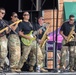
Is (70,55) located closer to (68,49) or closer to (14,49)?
(68,49)

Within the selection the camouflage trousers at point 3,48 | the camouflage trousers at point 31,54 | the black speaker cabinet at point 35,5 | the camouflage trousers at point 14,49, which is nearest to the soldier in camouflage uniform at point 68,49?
the camouflage trousers at point 31,54

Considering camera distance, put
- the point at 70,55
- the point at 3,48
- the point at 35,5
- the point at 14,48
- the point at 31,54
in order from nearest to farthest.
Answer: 1. the point at 3,48
2. the point at 14,48
3. the point at 31,54
4. the point at 70,55
5. the point at 35,5

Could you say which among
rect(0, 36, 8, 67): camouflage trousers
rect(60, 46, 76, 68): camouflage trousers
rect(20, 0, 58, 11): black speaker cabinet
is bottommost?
rect(60, 46, 76, 68): camouflage trousers

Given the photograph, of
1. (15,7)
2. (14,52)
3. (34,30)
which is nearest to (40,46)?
(34,30)

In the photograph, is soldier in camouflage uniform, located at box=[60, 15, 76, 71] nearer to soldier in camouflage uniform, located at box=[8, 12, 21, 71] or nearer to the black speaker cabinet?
the black speaker cabinet

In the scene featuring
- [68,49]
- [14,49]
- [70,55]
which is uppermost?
[14,49]

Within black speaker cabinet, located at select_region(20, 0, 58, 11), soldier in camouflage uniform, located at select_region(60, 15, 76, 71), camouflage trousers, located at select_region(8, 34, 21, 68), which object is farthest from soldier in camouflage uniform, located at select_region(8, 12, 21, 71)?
black speaker cabinet, located at select_region(20, 0, 58, 11)

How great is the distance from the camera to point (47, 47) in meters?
11.6

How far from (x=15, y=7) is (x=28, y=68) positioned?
3394 millimetres

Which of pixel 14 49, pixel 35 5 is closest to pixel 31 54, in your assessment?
pixel 14 49

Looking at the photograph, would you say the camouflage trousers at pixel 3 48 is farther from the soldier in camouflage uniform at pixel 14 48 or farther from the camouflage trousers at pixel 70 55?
the camouflage trousers at pixel 70 55

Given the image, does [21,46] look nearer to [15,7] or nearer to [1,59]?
[1,59]

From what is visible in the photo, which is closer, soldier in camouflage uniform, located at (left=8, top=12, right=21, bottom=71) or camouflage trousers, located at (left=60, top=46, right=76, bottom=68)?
soldier in camouflage uniform, located at (left=8, top=12, right=21, bottom=71)

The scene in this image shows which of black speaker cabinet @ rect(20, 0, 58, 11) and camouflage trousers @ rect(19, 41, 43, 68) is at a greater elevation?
black speaker cabinet @ rect(20, 0, 58, 11)
